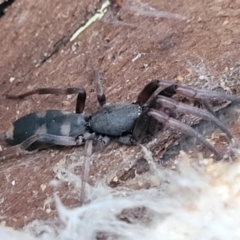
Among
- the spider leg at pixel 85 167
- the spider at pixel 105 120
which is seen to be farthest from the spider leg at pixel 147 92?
the spider leg at pixel 85 167

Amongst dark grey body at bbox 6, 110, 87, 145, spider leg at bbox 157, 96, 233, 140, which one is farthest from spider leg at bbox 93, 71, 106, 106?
spider leg at bbox 157, 96, 233, 140

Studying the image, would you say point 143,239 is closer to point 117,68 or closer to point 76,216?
point 76,216

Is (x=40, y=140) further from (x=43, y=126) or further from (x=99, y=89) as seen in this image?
(x=99, y=89)

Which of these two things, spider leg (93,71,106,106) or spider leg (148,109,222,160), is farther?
spider leg (93,71,106,106)

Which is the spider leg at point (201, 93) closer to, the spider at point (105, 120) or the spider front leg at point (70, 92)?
the spider at point (105, 120)

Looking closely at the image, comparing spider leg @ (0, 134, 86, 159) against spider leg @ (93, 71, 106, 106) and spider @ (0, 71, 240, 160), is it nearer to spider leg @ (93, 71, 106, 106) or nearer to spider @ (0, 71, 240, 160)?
spider @ (0, 71, 240, 160)

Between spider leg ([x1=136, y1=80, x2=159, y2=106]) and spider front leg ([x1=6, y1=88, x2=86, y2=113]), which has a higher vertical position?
spider front leg ([x1=6, y1=88, x2=86, y2=113])
